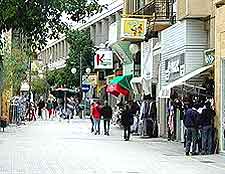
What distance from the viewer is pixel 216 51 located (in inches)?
961

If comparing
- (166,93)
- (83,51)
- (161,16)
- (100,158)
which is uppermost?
(83,51)

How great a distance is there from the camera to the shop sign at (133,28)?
34344 mm

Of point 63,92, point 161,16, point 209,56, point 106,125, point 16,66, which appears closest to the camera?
point 209,56

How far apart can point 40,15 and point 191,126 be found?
10.7 meters

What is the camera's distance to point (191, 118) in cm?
2292

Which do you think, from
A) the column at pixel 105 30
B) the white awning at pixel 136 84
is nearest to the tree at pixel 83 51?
the column at pixel 105 30

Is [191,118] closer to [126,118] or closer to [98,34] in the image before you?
[126,118]

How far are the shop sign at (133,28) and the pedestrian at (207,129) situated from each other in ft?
37.4

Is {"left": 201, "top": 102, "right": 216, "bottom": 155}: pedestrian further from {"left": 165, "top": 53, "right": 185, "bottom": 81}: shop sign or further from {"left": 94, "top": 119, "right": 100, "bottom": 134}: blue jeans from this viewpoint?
{"left": 94, "top": 119, "right": 100, "bottom": 134}: blue jeans

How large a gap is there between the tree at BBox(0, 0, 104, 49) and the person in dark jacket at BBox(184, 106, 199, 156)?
27.7ft

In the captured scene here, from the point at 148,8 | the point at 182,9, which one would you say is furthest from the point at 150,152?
the point at 148,8

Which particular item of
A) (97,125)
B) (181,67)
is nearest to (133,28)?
(97,125)

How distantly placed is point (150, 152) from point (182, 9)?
607 centimetres

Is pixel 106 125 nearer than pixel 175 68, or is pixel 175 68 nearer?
pixel 175 68
